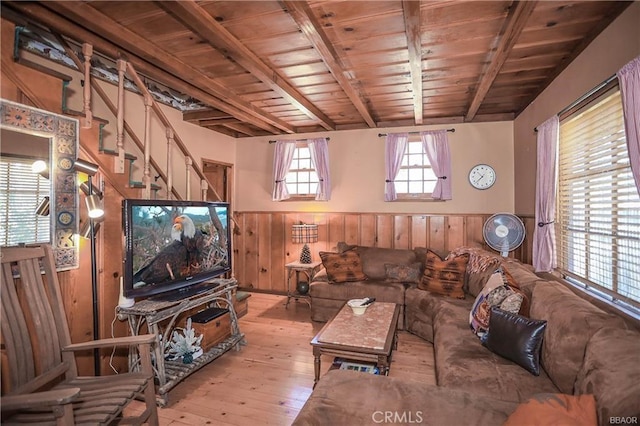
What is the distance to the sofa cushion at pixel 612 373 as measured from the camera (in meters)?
1.17

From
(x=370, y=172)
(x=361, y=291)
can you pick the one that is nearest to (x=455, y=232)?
(x=370, y=172)

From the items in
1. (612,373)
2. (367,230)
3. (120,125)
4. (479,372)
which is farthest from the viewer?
(367,230)

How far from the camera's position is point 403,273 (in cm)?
392

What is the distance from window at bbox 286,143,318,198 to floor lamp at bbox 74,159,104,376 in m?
3.19

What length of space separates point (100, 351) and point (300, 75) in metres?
2.95

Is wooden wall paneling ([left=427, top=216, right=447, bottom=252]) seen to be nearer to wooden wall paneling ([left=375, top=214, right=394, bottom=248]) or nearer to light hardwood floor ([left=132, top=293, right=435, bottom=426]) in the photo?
wooden wall paneling ([left=375, top=214, right=394, bottom=248])

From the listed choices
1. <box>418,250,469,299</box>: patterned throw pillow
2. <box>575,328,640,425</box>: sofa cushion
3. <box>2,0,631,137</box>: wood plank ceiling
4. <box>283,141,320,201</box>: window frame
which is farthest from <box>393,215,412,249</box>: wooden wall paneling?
<box>575,328,640,425</box>: sofa cushion

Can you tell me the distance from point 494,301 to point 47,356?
2858mm

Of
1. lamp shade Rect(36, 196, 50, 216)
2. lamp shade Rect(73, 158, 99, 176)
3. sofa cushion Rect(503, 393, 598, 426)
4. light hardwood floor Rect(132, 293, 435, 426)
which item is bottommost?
light hardwood floor Rect(132, 293, 435, 426)

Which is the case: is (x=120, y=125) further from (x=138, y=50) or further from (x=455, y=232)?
(x=455, y=232)

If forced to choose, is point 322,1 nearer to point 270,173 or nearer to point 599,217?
point 599,217

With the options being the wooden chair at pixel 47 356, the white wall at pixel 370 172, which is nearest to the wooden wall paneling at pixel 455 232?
the white wall at pixel 370 172

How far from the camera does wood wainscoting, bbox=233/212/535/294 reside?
4.46 m

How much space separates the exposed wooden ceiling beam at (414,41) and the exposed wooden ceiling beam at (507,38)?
58 centimetres
